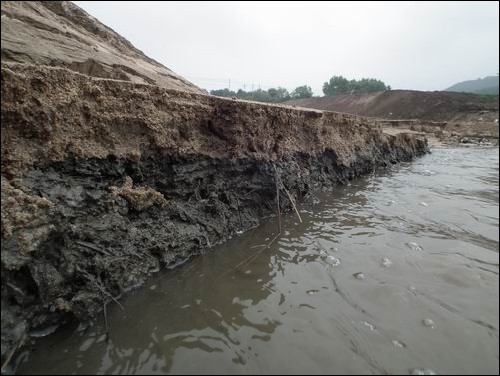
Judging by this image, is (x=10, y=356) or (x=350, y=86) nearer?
(x=10, y=356)

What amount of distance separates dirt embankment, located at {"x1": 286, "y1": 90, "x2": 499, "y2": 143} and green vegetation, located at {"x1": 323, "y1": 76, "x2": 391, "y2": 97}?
933 inches

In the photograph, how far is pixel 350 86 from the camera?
68750 millimetres

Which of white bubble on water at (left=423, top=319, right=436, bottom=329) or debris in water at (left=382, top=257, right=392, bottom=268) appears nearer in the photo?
white bubble on water at (left=423, top=319, right=436, bottom=329)

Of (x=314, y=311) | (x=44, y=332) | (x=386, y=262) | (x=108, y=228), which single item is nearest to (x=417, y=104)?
(x=386, y=262)

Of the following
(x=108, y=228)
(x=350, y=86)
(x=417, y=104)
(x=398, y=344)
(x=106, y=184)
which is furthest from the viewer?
(x=350, y=86)

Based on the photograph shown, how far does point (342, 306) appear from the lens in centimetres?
289

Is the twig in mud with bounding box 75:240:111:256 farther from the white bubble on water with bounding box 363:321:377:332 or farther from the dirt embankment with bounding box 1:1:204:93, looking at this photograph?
the white bubble on water with bounding box 363:321:377:332

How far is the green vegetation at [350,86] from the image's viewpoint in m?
67.1

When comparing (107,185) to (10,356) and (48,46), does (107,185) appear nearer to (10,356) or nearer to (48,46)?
(10,356)

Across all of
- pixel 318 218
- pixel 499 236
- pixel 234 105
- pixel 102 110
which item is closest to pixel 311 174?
pixel 318 218

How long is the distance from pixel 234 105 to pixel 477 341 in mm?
4010

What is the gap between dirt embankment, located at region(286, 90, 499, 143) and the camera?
71.6 feet

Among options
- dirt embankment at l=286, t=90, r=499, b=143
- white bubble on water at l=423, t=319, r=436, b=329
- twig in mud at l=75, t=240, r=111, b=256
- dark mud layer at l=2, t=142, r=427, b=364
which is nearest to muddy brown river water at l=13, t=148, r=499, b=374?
white bubble on water at l=423, t=319, r=436, b=329

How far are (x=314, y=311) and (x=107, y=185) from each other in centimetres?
236
